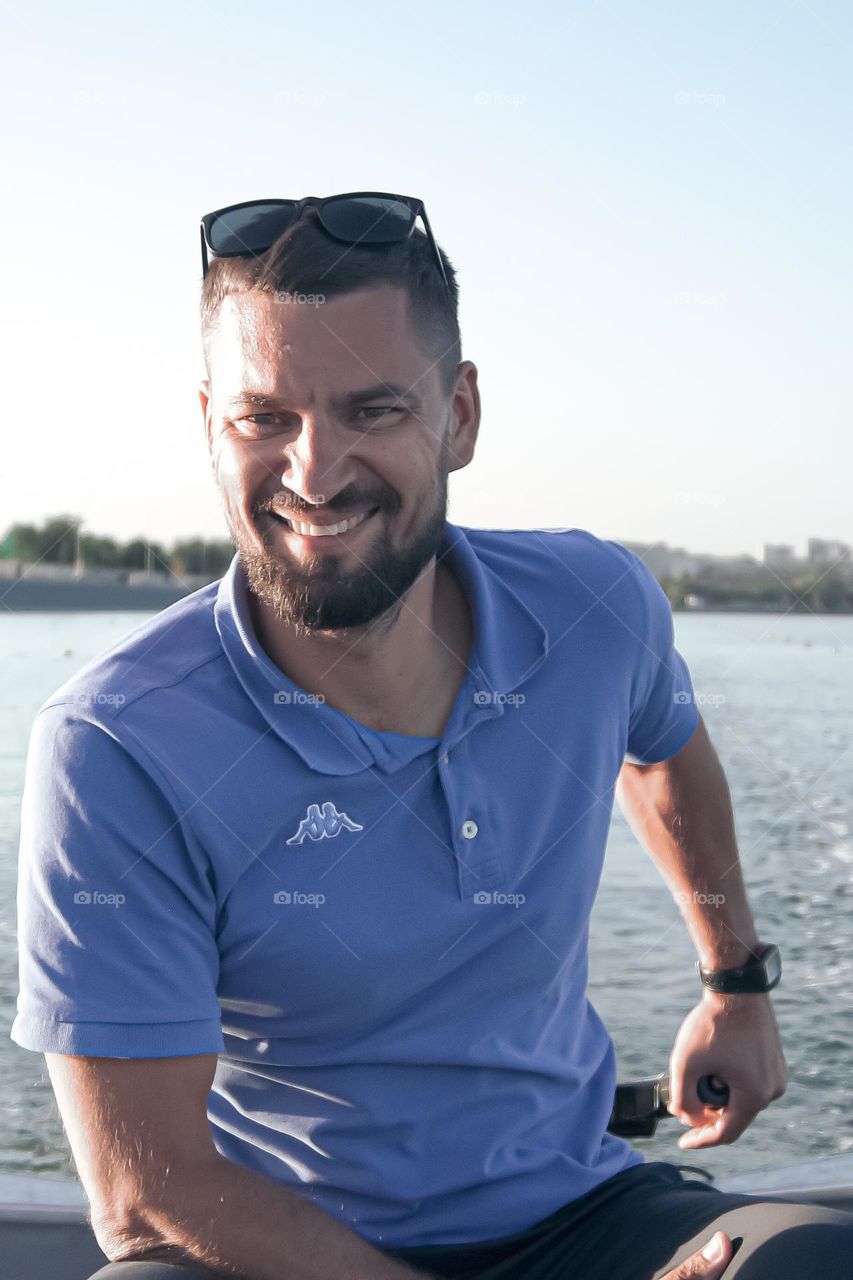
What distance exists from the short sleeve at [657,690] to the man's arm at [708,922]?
0.04m

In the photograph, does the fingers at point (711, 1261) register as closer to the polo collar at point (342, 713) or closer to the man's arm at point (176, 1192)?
the man's arm at point (176, 1192)

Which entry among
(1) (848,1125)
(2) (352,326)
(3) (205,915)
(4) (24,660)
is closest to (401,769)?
(3) (205,915)

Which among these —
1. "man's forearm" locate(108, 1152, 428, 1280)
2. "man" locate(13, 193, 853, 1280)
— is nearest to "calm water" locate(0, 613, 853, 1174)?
"man" locate(13, 193, 853, 1280)

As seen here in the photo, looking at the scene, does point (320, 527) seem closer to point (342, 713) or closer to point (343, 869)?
point (342, 713)

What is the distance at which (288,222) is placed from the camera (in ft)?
5.63

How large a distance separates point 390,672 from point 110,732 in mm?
404

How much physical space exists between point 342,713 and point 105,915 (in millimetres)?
381

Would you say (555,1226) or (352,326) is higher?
(352,326)

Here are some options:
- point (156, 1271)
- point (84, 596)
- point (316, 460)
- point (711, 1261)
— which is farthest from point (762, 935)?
point (84, 596)

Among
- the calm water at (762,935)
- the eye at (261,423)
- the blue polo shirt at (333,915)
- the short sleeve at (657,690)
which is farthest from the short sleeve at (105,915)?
the calm water at (762,935)

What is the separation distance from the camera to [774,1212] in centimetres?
145

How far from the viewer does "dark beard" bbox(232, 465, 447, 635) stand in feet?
5.40

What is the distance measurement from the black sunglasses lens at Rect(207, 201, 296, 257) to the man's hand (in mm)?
1215

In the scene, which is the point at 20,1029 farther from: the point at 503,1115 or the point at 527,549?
the point at 527,549
